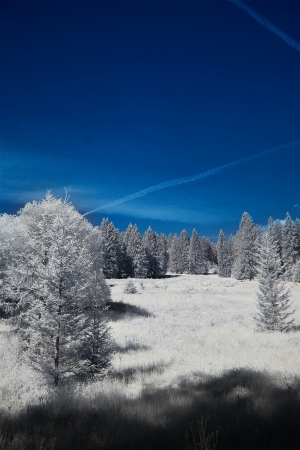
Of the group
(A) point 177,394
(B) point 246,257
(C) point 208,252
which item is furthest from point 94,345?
(C) point 208,252

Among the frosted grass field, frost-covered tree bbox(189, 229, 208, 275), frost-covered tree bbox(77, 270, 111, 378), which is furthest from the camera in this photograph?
frost-covered tree bbox(189, 229, 208, 275)

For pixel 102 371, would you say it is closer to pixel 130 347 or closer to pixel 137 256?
pixel 130 347

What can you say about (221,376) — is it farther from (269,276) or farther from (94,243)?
(94,243)

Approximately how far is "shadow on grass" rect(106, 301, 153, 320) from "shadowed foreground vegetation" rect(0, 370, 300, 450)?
69.4 feet

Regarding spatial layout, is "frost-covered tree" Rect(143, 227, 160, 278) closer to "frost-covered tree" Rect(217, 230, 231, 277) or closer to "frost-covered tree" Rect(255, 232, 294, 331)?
"frost-covered tree" Rect(217, 230, 231, 277)

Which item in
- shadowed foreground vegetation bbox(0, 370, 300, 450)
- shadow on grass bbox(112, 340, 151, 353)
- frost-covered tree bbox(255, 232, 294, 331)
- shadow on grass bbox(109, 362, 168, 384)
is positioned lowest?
shadow on grass bbox(112, 340, 151, 353)

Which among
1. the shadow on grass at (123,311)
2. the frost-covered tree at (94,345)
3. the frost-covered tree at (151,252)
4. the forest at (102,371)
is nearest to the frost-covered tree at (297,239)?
the frost-covered tree at (151,252)

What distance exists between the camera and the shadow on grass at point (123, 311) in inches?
1141

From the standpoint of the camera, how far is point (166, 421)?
5734 millimetres

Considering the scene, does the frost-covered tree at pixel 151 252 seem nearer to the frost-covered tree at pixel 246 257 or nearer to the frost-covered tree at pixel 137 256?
the frost-covered tree at pixel 137 256

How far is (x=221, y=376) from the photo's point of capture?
9.95m

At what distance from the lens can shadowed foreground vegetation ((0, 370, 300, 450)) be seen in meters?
Answer: 4.89

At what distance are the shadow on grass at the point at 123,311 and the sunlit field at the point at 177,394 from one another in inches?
354

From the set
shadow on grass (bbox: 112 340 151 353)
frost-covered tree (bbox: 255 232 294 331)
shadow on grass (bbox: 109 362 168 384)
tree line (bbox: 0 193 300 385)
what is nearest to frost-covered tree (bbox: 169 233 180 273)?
tree line (bbox: 0 193 300 385)
